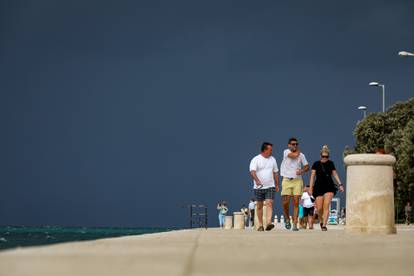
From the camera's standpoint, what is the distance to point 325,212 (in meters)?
21.4

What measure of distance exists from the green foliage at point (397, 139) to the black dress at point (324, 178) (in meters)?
36.3

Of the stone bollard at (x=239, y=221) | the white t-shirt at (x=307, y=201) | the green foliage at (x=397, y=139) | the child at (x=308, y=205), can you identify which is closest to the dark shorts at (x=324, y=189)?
the child at (x=308, y=205)

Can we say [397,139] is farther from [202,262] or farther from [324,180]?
[202,262]

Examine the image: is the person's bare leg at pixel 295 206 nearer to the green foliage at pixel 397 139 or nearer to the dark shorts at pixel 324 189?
the dark shorts at pixel 324 189

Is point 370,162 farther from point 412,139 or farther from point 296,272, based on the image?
point 412,139

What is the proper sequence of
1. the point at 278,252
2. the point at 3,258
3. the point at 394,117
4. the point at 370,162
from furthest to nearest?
the point at 394,117 < the point at 370,162 < the point at 278,252 < the point at 3,258

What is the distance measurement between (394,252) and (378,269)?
8.17 feet

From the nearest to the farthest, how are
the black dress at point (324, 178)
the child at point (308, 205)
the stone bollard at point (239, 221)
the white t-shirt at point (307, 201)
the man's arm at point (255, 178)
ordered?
the man's arm at point (255, 178), the black dress at point (324, 178), the child at point (308, 205), the white t-shirt at point (307, 201), the stone bollard at point (239, 221)

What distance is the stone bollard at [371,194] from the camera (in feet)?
52.2

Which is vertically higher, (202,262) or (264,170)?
(264,170)

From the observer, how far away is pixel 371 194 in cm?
1600

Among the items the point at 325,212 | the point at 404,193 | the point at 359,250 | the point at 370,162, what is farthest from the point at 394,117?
the point at 359,250

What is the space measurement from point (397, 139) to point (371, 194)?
45.8m

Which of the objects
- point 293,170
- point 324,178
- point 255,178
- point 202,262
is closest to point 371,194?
point 255,178
